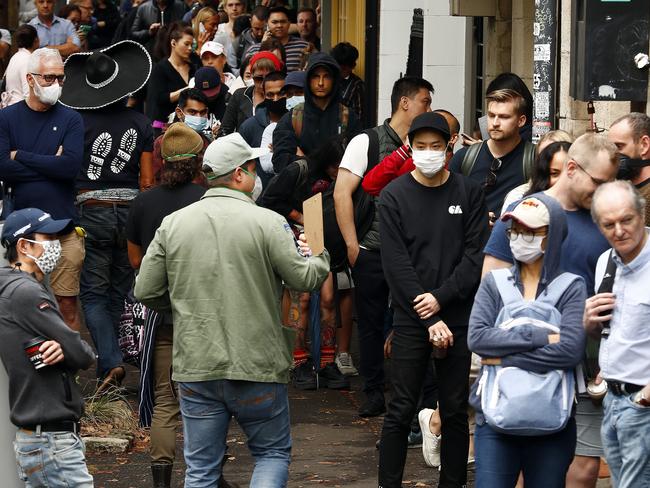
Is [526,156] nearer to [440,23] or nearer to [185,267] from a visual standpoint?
[185,267]

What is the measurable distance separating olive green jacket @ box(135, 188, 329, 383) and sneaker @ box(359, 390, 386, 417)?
123 inches

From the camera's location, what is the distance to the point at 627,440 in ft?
19.1

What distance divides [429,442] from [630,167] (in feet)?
6.68

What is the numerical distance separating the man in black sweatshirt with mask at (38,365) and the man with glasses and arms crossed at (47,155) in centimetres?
304

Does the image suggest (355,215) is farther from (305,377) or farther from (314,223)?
(314,223)

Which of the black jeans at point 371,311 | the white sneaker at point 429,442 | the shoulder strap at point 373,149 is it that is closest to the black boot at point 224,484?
the white sneaker at point 429,442

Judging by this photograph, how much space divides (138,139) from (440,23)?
17.4 ft

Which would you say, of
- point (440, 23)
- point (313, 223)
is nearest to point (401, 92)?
point (313, 223)

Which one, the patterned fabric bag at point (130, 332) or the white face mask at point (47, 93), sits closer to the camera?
the white face mask at point (47, 93)

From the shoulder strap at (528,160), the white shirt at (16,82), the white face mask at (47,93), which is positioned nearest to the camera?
the shoulder strap at (528,160)

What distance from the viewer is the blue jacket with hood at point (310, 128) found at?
408 inches

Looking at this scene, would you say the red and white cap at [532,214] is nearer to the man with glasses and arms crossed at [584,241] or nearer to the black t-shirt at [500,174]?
the man with glasses and arms crossed at [584,241]

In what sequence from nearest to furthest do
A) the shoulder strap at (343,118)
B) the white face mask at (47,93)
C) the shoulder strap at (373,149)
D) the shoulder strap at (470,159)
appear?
the shoulder strap at (470,159), the shoulder strap at (373,149), the white face mask at (47,93), the shoulder strap at (343,118)

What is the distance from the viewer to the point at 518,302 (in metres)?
6.01
